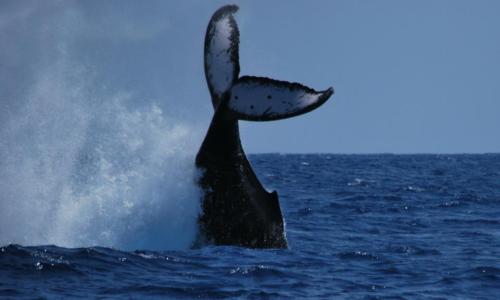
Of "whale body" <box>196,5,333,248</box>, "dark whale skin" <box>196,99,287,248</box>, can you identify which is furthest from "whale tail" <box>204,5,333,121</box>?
"dark whale skin" <box>196,99,287,248</box>

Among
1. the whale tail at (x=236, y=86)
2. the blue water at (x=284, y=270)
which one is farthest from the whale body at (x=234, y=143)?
the blue water at (x=284, y=270)

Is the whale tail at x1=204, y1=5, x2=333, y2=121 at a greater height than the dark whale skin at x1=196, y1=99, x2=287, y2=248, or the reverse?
the whale tail at x1=204, y1=5, x2=333, y2=121

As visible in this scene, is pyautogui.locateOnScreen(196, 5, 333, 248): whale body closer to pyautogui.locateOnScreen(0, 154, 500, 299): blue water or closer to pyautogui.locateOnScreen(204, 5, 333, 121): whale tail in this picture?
pyautogui.locateOnScreen(204, 5, 333, 121): whale tail

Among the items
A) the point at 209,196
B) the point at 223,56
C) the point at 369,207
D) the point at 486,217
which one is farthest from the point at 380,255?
the point at 369,207

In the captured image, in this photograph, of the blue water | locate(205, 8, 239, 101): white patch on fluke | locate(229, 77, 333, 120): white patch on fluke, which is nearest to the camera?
locate(229, 77, 333, 120): white patch on fluke

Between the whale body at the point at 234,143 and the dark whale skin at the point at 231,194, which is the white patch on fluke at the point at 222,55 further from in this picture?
the dark whale skin at the point at 231,194

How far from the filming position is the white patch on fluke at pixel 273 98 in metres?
7.63

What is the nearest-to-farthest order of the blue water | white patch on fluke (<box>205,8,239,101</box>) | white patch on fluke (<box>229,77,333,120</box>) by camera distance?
white patch on fluke (<box>229,77,333,120</box>), white patch on fluke (<box>205,8,239,101</box>), the blue water

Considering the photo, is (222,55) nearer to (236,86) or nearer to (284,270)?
(236,86)

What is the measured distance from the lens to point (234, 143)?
8.48 m

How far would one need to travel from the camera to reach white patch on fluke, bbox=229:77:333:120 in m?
7.63

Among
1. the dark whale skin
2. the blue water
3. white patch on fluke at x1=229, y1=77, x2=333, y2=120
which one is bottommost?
the blue water

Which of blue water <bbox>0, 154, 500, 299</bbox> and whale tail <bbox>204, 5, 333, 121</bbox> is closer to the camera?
whale tail <bbox>204, 5, 333, 121</bbox>

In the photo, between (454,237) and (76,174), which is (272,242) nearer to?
(76,174)
